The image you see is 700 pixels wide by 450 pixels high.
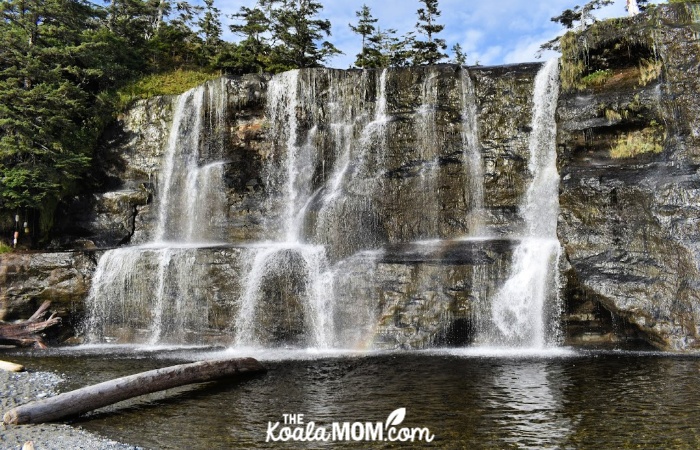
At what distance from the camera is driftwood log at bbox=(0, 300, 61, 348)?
15719mm

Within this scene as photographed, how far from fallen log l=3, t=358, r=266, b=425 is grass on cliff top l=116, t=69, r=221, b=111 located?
1792cm

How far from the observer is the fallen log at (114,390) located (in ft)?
24.6

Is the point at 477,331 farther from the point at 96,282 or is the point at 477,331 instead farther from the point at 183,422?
the point at 96,282

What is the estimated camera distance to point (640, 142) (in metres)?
15.5

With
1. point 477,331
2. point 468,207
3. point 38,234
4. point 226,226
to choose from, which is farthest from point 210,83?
point 477,331

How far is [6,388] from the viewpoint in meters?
9.57

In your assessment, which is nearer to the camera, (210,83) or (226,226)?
(226,226)

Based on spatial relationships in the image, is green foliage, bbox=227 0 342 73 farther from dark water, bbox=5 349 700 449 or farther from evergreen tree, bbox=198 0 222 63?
dark water, bbox=5 349 700 449

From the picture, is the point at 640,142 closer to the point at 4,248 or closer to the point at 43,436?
the point at 43,436

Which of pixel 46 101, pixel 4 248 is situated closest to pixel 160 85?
pixel 46 101

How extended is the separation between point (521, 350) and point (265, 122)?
13786mm

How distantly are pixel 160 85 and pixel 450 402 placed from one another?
81.6ft

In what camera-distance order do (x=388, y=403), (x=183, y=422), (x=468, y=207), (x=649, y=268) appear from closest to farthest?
(x=183, y=422) < (x=388, y=403) < (x=649, y=268) < (x=468, y=207)

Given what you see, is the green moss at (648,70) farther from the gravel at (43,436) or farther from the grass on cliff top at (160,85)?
the grass on cliff top at (160,85)
